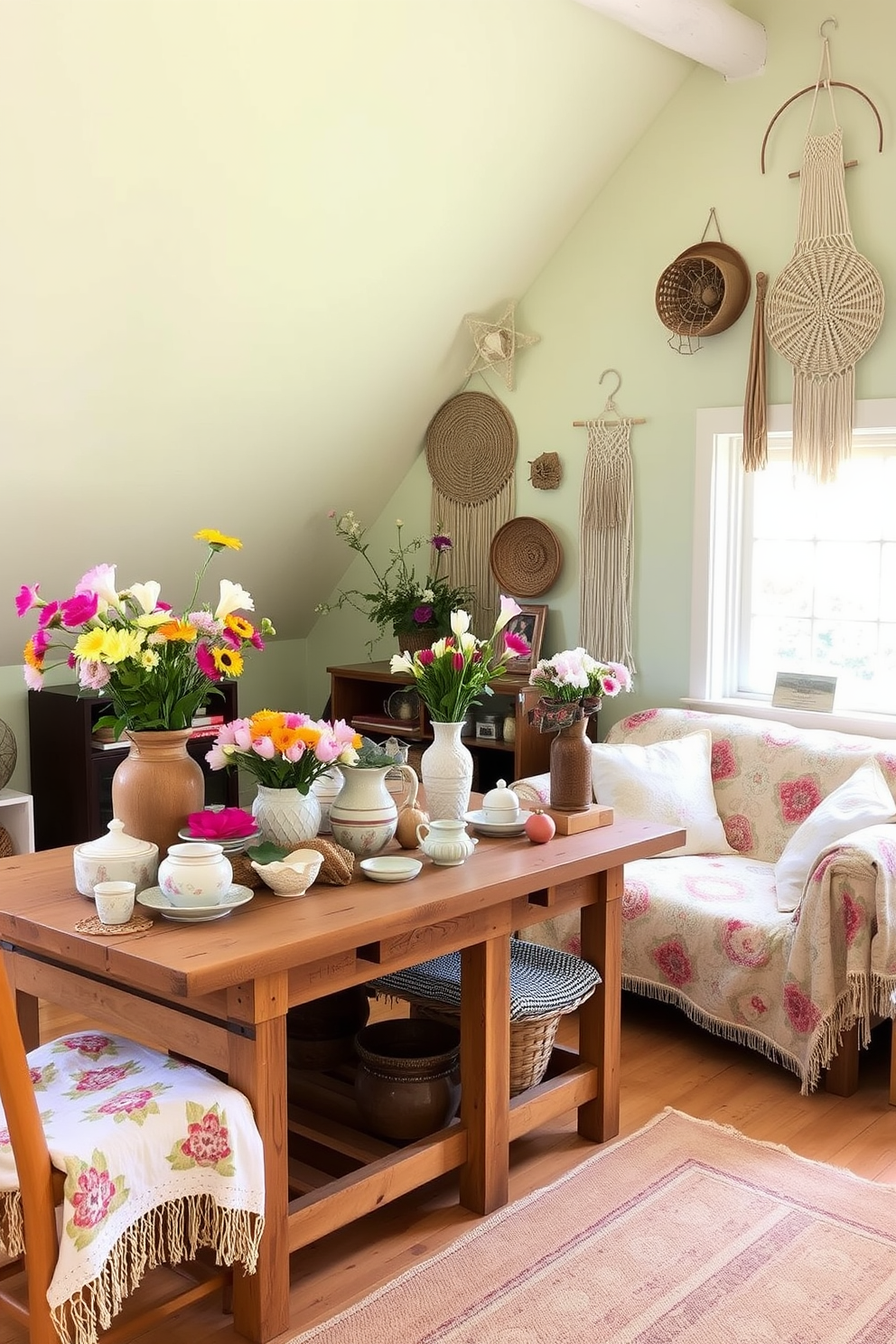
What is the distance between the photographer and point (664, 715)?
4.32 metres

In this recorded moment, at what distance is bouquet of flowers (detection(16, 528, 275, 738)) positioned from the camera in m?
2.34

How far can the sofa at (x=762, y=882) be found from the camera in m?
3.12

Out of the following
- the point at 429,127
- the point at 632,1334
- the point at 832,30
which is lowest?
the point at 632,1334

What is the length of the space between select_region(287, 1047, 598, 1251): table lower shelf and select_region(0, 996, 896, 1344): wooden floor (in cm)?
9

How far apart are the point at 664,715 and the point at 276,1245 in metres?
2.49

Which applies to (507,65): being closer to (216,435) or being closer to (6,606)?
(216,435)

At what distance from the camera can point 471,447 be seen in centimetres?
505

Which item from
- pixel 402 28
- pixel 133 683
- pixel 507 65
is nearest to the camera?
pixel 133 683

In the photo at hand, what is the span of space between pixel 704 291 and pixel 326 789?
2455 mm

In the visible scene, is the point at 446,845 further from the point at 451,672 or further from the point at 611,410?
the point at 611,410

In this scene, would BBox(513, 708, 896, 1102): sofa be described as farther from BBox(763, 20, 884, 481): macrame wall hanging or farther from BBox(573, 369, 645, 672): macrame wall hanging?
BBox(763, 20, 884, 481): macrame wall hanging

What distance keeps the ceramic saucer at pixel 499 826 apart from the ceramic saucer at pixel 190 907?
700 millimetres

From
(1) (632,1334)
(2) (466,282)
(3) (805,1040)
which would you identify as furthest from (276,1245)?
(2) (466,282)

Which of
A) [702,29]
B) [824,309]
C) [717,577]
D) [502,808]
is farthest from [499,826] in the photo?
[702,29]
